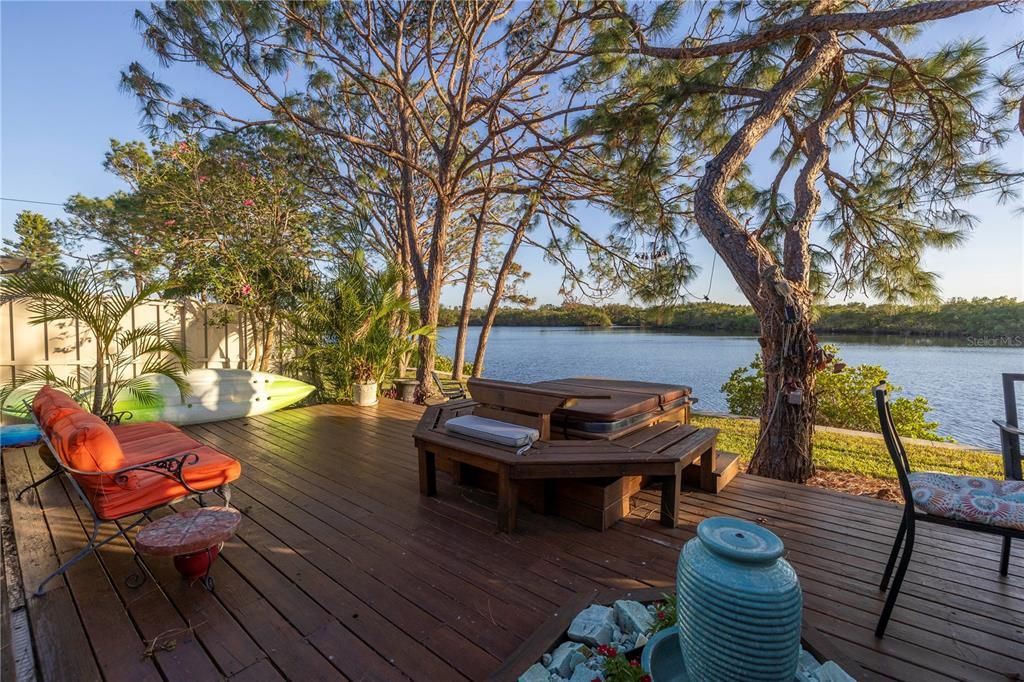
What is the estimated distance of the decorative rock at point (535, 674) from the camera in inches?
53.9

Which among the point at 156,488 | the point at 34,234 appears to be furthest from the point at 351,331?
the point at 34,234

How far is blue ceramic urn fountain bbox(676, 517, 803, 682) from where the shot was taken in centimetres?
100

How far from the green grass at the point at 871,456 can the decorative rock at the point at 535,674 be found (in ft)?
11.3

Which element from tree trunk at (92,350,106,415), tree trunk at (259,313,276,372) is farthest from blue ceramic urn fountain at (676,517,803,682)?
tree trunk at (259,313,276,372)

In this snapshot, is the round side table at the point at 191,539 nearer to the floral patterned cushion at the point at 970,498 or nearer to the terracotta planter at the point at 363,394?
the floral patterned cushion at the point at 970,498

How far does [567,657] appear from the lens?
146 centimetres

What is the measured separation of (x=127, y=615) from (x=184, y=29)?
6.06 metres

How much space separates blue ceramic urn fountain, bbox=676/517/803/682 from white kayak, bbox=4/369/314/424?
5.34 m

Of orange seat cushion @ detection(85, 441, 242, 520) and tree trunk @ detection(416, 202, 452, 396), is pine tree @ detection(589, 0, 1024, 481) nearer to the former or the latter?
tree trunk @ detection(416, 202, 452, 396)

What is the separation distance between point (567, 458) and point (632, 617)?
883 mm

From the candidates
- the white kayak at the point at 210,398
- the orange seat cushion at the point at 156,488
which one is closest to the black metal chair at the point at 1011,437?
the orange seat cushion at the point at 156,488

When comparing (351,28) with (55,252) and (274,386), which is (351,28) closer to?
(274,386)

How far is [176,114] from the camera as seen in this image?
563 cm

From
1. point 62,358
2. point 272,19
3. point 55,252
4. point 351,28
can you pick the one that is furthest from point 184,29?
point 55,252
